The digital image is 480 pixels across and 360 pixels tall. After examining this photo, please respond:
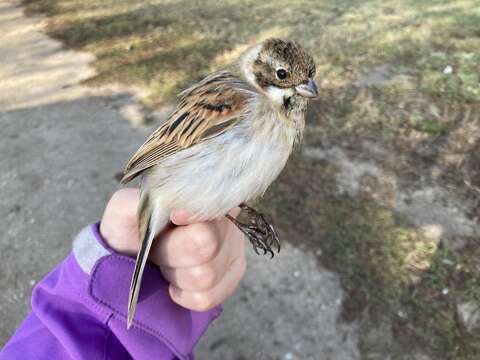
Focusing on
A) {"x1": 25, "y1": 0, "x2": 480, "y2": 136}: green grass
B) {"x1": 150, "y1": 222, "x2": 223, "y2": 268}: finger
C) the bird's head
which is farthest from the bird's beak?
{"x1": 25, "y1": 0, "x2": 480, "y2": 136}: green grass

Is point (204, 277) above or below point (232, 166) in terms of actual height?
below

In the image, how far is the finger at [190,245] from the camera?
86.6 inches

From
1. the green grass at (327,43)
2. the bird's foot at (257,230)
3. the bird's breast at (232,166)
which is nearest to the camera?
the bird's breast at (232,166)

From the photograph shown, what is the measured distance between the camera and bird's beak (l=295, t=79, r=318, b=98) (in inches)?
Answer: 90.5

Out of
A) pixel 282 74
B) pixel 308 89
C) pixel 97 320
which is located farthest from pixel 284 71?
pixel 97 320

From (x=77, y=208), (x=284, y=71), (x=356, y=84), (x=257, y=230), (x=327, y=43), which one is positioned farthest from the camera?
(x=327, y=43)

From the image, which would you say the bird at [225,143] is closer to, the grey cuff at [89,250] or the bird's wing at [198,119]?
the bird's wing at [198,119]

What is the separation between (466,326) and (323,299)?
109cm

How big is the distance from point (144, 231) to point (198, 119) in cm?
57

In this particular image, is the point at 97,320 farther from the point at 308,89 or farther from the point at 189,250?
the point at 308,89

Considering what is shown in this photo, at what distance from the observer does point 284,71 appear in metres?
2.35

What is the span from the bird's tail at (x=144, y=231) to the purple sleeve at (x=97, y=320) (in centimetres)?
13

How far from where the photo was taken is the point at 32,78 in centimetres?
795

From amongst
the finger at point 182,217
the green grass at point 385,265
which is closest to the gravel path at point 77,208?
the green grass at point 385,265
